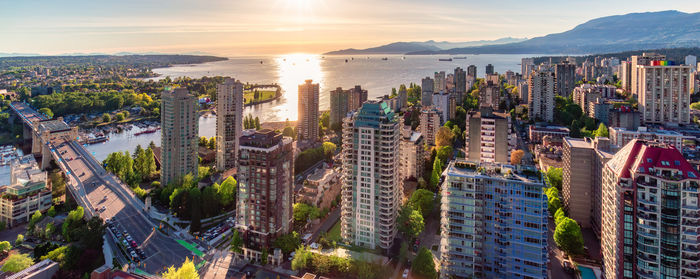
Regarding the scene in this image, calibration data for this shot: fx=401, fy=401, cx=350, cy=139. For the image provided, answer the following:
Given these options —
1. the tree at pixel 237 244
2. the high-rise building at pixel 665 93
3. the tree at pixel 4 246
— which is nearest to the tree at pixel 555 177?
the tree at pixel 237 244

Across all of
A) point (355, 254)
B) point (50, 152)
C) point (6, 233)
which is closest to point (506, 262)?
point (355, 254)

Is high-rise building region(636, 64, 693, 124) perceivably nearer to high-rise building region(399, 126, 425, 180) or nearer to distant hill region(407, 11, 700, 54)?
high-rise building region(399, 126, 425, 180)

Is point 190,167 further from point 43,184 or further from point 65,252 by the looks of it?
point 65,252

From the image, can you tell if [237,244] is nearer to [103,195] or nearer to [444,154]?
[103,195]

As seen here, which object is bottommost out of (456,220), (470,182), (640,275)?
(640,275)

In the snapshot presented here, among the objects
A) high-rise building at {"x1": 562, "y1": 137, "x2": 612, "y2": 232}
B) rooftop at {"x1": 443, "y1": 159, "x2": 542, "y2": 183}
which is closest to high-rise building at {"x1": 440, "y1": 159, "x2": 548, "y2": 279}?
rooftop at {"x1": 443, "y1": 159, "x2": 542, "y2": 183}

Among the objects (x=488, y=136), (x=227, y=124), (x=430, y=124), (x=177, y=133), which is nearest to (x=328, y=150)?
(x=227, y=124)
